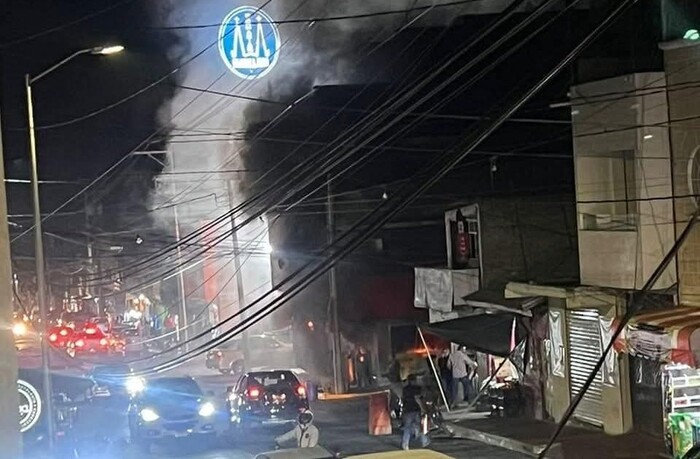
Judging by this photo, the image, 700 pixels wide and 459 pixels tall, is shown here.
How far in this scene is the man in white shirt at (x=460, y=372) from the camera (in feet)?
80.1

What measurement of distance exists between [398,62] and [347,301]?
29.0 ft

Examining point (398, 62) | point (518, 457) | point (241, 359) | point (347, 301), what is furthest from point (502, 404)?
point (241, 359)

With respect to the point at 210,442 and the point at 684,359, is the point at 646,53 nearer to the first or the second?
the point at 684,359

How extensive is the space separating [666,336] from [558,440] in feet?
15.1

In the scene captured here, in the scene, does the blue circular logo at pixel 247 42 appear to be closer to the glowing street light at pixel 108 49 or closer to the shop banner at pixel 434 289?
the glowing street light at pixel 108 49

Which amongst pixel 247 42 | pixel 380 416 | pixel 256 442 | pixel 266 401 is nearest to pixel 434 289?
pixel 380 416

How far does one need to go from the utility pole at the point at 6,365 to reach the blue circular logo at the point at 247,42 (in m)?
16.8

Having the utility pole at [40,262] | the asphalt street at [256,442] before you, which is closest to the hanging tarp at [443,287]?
the asphalt street at [256,442]

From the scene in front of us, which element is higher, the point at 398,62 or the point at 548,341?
the point at 398,62

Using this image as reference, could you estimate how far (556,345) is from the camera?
20.6 m

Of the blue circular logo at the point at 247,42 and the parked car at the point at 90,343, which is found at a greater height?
the blue circular logo at the point at 247,42

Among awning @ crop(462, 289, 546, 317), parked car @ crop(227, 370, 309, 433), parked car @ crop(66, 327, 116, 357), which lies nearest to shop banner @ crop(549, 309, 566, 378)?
awning @ crop(462, 289, 546, 317)

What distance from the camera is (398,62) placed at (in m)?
→ 34.9

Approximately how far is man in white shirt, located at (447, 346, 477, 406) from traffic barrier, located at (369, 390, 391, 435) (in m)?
3.13
